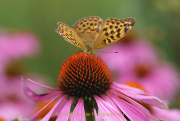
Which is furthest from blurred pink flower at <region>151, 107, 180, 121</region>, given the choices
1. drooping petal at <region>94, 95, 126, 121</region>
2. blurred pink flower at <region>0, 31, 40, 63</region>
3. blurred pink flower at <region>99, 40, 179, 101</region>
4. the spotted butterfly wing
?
blurred pink flower at <region>0, 31, 40, 63</region>

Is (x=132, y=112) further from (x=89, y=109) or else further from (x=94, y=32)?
(x=94, y=32)

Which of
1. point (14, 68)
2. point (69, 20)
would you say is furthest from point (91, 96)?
point (69, 20)

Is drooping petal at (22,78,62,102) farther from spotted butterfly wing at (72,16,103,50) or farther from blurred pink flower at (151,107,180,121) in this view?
blurred pink flower at (151,107,180,121)

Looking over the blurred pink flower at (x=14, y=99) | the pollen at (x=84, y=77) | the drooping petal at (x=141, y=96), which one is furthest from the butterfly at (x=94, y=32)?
the blurred pink flower at (x=14, y=99)

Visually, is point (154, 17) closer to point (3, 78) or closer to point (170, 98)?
point (170, 98)

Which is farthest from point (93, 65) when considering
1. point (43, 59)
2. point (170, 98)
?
point (43, 59)

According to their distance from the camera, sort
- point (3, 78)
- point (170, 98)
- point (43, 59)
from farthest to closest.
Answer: point (43, 59) < point (3, 78) < point (170, 98)
